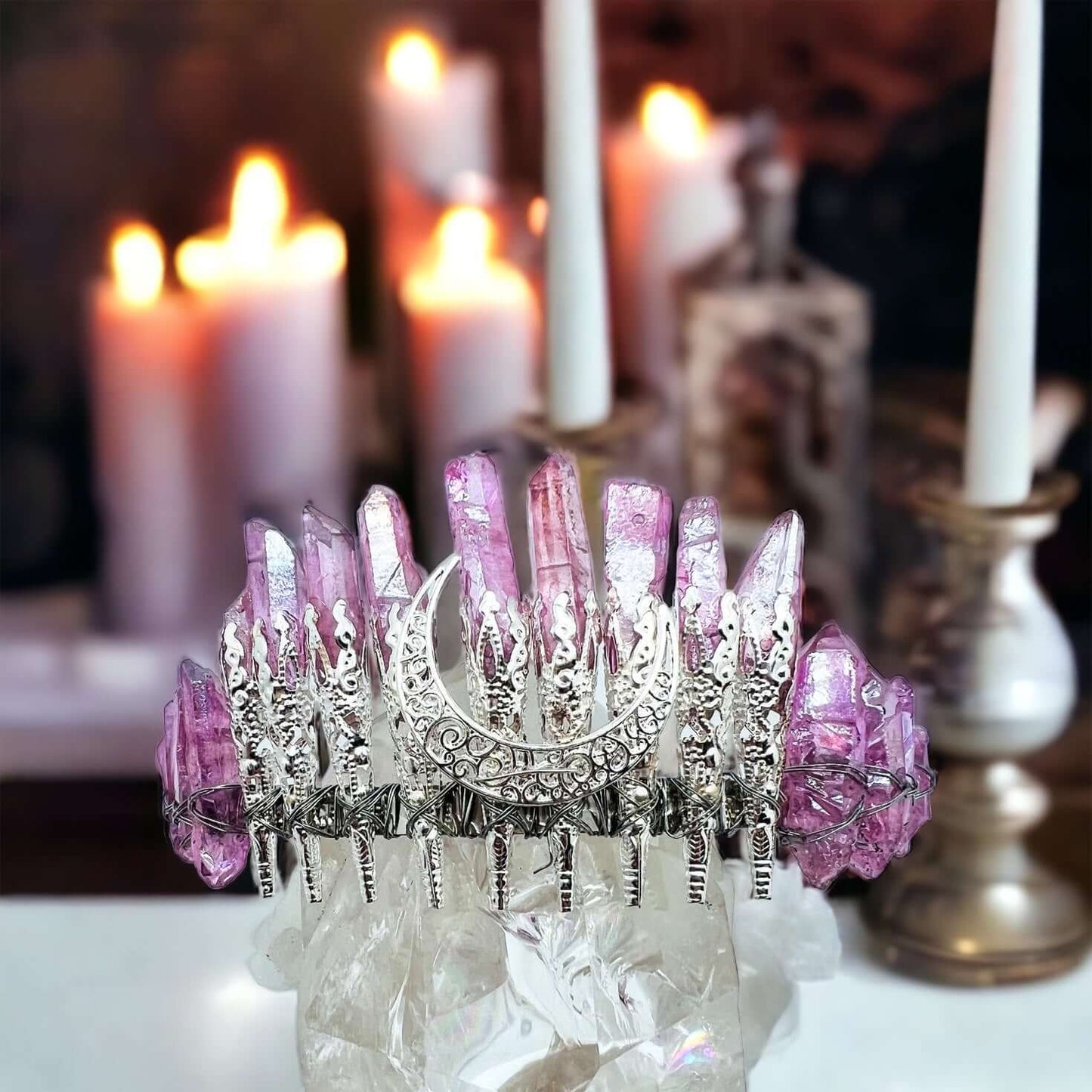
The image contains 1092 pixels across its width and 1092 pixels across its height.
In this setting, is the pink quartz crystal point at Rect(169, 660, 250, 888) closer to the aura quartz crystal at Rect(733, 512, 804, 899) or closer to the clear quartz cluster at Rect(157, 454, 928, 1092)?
the clear quartz cluster at Rect(157, 454, 928, 1092)

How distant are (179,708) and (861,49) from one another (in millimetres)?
376

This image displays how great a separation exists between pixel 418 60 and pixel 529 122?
5cm

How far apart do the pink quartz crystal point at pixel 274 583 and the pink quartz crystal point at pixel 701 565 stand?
81mm

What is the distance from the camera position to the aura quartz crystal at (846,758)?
12.1 inches

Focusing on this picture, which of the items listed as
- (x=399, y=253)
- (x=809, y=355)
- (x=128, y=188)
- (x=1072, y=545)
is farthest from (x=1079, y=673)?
(x=128, y=188)

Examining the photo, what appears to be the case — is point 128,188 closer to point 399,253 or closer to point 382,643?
point 399,253

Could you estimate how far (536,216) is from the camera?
570 mm

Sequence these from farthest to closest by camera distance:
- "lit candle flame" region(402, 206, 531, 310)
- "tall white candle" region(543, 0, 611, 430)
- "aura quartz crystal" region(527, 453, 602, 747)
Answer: "lit candle flame" region(402, 206, 531, 310), "tall white candle" region(543, 0, 611, 430), "aura quartz crystal" region(527, 453, 602, 747)

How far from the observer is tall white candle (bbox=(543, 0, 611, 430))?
40 centimetres

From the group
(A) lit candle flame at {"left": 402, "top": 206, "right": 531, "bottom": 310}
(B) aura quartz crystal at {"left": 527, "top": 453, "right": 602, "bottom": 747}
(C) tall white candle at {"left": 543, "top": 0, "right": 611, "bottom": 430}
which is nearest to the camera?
(B) aura quartz crystal at {"left": 527, "top": 453, "right": 602, "bottom": 747}

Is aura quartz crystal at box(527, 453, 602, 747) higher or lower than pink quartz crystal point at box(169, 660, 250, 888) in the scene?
higher

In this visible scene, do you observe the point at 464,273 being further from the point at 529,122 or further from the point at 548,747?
the point at 548,747

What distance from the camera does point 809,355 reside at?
1.85ft

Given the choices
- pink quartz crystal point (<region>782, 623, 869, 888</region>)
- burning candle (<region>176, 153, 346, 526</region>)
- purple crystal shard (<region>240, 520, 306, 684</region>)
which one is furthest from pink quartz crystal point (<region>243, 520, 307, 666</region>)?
burning candle (<region>176, 153, 346, 526</region>)
